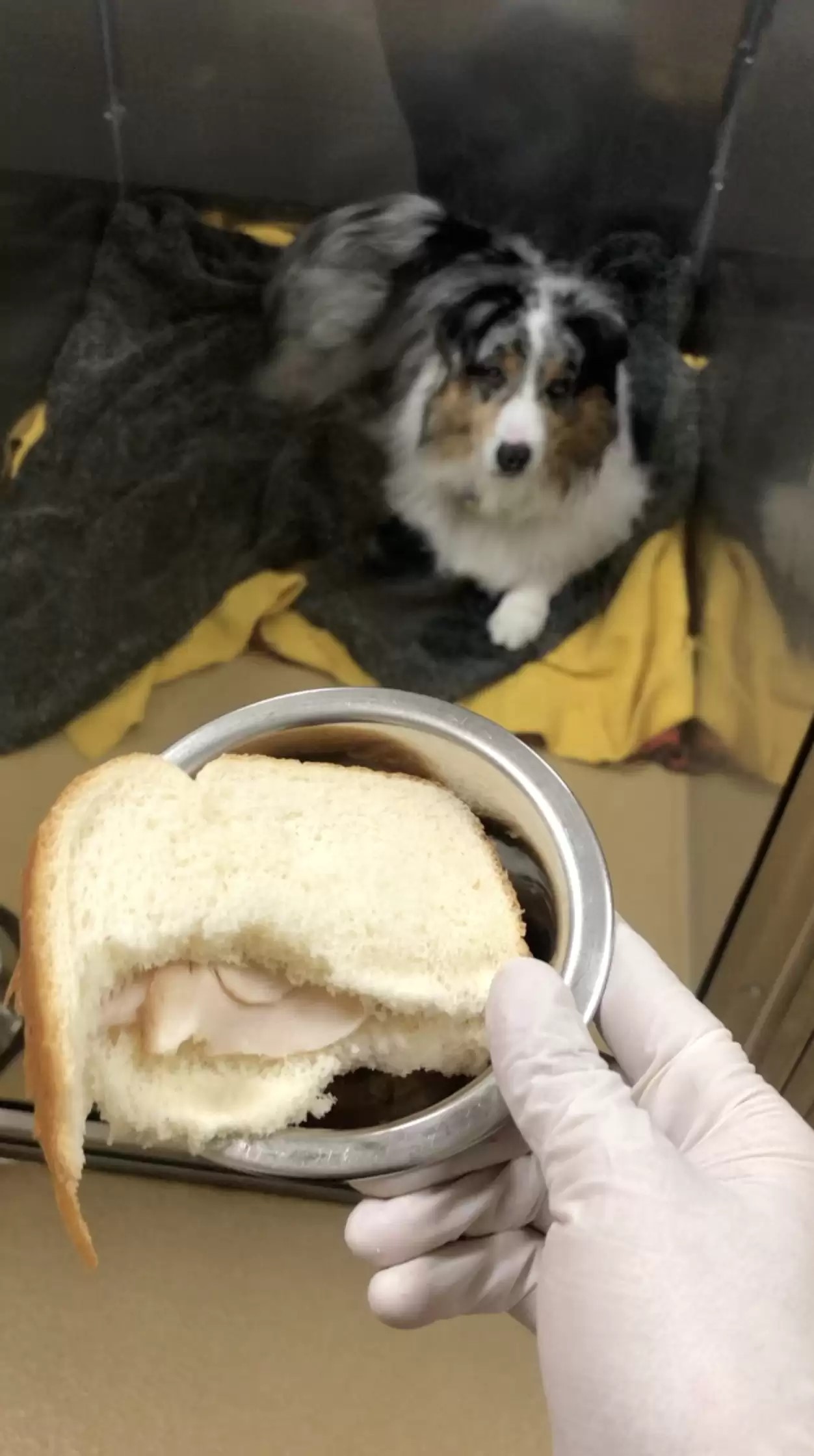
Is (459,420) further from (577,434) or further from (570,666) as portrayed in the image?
(570,666)

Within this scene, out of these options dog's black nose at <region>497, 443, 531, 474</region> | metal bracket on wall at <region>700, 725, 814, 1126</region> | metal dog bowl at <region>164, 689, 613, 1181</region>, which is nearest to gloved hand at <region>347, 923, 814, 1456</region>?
metal dog bowl at <region>164, 689, 613, 1181</region>

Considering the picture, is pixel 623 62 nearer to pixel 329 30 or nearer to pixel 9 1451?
pixel 329 30

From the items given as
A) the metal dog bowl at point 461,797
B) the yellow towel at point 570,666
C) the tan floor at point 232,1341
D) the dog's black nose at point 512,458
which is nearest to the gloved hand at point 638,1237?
the metal dog bowl at point 461,797

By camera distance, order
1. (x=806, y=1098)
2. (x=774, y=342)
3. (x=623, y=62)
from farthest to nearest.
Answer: (x=623, y=62), (x=774, y=342), (x=806, y=1098)

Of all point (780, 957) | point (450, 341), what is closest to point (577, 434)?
point (450, 341)

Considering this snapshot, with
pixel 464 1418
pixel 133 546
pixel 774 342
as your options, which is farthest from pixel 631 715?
pixel 464 1418
